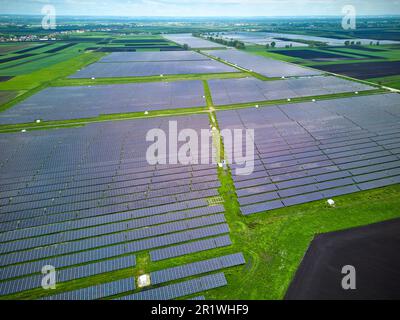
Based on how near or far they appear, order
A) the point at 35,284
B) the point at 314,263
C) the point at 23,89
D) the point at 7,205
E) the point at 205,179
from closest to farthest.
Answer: the point at 35,284 < the point at 314,263 < the point at 7,205 < the point at 205,179 < the point at 23,89

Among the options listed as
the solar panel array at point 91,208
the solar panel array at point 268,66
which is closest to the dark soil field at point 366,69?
the solar panel array at point 268,66

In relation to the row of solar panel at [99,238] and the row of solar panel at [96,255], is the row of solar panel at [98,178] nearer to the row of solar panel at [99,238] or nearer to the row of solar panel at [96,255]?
the row of solar panel at [99,238]

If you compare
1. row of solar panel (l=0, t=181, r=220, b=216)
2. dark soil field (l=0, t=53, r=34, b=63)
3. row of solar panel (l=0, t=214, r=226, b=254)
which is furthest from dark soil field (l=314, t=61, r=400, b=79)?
dark soil field (l=0, t=53, r=34, b=63)

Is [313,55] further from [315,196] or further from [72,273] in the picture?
[72,273]

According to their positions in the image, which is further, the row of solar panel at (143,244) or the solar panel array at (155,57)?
the solar panel array at (155,57)

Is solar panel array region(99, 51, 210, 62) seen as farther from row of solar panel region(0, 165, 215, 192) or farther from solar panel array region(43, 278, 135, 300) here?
solar panel array region(43, 278, 135, 300)

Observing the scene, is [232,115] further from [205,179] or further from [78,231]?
[78,231]
